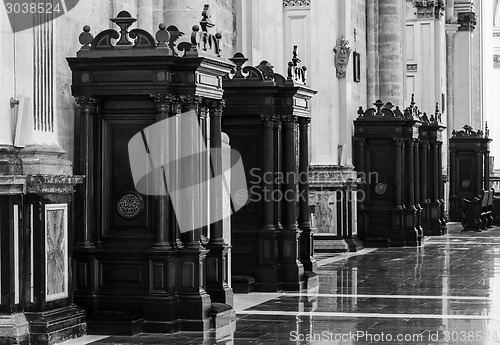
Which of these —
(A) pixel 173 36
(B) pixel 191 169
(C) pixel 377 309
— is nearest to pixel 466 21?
(C) pixel 377 309

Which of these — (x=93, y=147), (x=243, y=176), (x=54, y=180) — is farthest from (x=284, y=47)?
(x=54, y=180)

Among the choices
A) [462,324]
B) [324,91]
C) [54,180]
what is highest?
[324,91]

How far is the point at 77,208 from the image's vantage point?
11.7m

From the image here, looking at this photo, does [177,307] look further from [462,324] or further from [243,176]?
[243,176]

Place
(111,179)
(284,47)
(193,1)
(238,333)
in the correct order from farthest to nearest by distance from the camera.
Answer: (284,47) → (193,1) → (111,179) → (238,333)

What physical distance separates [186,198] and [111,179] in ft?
2.70

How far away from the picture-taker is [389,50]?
27156 mm

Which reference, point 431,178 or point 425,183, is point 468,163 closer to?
point 431,178

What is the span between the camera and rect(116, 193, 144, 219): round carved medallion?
11609 mm

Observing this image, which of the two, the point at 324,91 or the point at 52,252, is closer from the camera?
the point at 52,252
